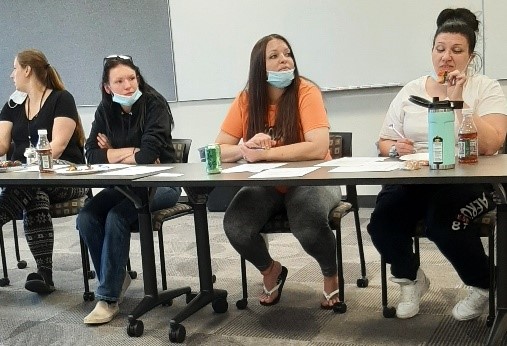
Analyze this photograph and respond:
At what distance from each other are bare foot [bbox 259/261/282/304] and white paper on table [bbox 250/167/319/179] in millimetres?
589

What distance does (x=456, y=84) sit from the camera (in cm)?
231

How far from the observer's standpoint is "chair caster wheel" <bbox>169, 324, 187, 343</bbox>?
7.89 feet

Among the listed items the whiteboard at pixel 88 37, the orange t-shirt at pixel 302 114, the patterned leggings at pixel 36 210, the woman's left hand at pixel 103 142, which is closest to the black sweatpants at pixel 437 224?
the orange t-shirt at pixel 302 114

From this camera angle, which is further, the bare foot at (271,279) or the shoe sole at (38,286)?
the shoe sole at (38,286)

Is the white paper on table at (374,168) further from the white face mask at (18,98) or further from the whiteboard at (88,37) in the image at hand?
the whiteboard at (88,37)

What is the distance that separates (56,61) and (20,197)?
2.47 meters

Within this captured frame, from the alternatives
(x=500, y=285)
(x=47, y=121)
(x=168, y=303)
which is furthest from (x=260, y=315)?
(x=47, y=121)

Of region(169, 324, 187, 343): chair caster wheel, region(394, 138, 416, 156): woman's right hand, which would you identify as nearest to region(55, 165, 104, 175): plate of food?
region(169, 324, 187, 343): chair caster wheel

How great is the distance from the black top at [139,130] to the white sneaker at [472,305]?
139 centimetres

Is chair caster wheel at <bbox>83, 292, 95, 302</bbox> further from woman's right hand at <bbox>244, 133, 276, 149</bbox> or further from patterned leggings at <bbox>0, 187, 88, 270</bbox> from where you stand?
woman's right hand at <bbox>244, 133, 276, 149</bbox>

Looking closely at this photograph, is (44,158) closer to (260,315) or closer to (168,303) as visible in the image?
(168,303)

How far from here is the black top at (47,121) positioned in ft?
10.7

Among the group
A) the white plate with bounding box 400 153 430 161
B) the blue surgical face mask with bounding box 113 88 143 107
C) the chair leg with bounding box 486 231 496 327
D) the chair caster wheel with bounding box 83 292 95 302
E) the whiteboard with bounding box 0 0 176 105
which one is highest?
the whiteboard with bounding box 0 0 176 105

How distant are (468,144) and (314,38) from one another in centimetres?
257
